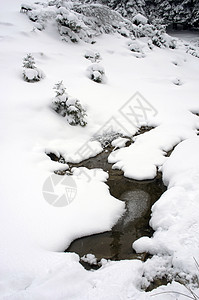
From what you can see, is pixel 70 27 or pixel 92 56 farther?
pixel 70 27

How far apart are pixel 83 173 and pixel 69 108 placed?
1.72 meters

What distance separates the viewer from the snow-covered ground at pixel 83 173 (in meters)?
2.09

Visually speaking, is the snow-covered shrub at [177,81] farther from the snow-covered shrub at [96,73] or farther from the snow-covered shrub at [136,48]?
the snow-covered shrub at [96,73]

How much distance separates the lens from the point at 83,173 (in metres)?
3.88

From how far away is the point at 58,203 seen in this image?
311cm

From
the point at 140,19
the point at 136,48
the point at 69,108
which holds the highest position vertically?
the point at 140,19

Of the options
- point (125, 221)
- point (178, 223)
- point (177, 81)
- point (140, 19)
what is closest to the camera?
point (178, 223)

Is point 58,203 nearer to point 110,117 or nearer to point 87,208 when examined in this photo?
point 87,208

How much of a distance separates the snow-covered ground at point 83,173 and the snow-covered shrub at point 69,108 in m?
0.14

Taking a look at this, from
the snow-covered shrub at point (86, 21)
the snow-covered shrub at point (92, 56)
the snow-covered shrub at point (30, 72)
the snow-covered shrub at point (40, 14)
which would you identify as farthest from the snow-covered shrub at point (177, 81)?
the snow-covered shrub at point (40, 14)

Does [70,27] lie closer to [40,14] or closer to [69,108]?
[40,14]

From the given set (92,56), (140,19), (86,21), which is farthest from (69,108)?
(140,19)

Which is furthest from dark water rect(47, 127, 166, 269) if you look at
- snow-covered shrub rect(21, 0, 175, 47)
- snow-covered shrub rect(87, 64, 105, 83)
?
snow-covered shrub rect(21, 0, 175, 47)

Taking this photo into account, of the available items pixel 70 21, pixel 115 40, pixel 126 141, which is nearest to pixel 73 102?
pixel 126 141
